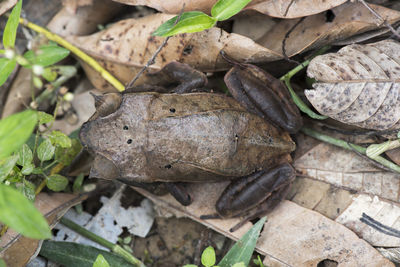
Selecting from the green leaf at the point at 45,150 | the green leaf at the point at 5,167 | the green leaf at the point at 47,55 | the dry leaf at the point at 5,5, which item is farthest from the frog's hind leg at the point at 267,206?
the dry leaf at the point at 5,5

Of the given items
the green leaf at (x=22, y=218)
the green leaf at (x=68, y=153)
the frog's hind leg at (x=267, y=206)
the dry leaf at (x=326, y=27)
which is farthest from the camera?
the frog's hind leg at (x=267, y=206)

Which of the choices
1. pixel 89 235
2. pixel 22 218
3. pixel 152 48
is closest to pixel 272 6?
pixel 152 48

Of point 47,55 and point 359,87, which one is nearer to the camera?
point 47,55

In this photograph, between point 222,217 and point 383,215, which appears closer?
point 383,215

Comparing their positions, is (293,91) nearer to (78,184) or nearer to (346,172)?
(346,172)

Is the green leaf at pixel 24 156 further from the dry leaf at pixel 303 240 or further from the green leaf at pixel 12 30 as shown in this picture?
the dry leaf at pixel 303 240

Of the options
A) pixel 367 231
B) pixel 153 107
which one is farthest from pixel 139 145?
pixel 367 231

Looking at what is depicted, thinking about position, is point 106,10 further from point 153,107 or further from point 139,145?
point 139,145
